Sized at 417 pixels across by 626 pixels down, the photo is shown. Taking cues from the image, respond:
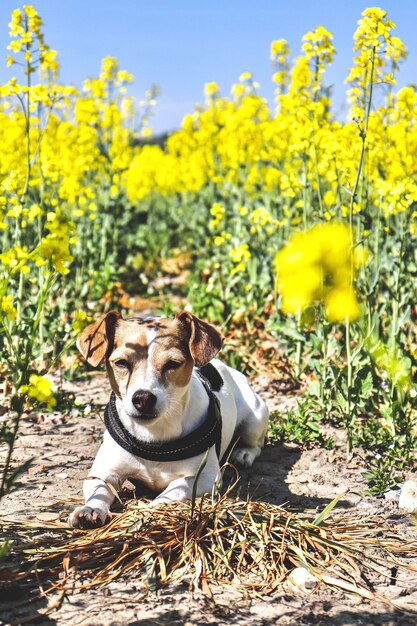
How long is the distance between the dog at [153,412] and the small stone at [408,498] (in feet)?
3.10

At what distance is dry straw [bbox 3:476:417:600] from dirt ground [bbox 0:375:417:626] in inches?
2.9

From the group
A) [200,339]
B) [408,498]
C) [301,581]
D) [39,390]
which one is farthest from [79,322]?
[408,498]

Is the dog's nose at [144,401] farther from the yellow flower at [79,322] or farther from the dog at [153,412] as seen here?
the yellow flower at [79,322]

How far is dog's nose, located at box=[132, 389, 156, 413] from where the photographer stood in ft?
10.9

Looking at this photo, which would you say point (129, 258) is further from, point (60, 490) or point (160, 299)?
point (60, 490)

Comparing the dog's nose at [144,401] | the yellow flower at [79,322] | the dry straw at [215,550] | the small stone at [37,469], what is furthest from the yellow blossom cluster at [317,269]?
the small stone at [37,469]

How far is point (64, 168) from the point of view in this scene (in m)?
6.82

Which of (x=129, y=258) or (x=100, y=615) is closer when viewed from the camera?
(x=100, y=615)

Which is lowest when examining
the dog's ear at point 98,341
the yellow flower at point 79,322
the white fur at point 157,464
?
the white fur at point 157,464

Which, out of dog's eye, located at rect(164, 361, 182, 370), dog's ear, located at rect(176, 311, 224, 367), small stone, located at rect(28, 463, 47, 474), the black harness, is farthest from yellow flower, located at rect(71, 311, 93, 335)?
small stone, located at rect(28, 463, 47, 474)

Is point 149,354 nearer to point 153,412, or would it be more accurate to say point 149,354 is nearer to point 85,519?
point 153,412

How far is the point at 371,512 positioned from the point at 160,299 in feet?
17.1

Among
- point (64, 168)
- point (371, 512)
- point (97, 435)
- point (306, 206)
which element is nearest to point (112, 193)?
point (64, 168)

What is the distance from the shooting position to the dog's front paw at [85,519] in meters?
3.31
